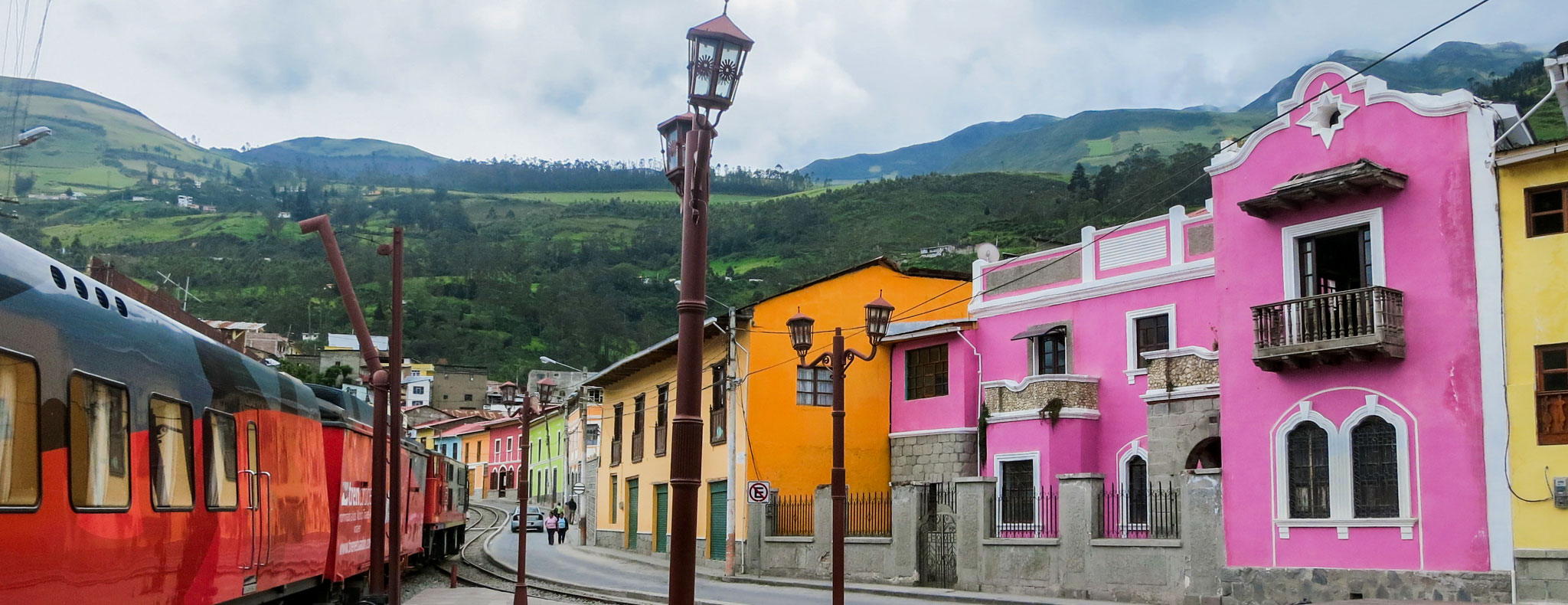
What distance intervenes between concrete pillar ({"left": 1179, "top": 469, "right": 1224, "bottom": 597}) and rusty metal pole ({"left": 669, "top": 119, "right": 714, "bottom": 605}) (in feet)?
50.8

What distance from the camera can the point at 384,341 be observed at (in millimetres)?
116500

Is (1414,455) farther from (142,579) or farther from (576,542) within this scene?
(576,542)

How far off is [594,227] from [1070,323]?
162 metres

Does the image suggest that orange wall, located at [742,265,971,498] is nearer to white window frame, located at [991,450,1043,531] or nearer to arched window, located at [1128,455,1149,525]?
white window frame, located at [991,450,1043,531]

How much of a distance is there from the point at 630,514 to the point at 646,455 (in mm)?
3333

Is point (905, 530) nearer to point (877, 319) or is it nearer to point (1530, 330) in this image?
point (877, 319)

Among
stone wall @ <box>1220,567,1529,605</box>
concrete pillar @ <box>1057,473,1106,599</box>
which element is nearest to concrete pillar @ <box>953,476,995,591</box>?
concrete pillar @ <box>1057,473,1106,599</box>

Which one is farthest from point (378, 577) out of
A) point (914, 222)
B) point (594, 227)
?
point (594, 227)

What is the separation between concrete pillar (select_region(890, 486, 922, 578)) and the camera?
87.1 feet

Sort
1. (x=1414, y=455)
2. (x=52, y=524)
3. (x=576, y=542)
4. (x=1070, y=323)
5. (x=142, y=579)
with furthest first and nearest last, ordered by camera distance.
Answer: (x=576, y=542) < (x=1070, y=323) < (x=1414, y=455) < (x=142, y=579) < (x=52, y=524)

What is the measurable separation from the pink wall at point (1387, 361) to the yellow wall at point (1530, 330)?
529 millimetres

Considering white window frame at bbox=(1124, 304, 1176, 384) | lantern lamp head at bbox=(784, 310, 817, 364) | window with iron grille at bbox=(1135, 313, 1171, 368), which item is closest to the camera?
lantern lamp head at bbox=(784, 310, 817, 364)

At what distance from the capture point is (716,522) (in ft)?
114

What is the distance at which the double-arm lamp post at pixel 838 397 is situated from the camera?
16.5 m
